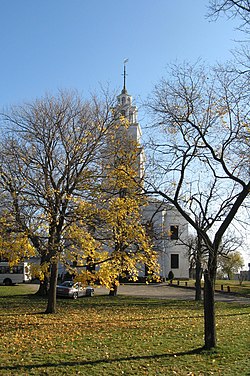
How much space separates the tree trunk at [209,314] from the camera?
10047 millimetres

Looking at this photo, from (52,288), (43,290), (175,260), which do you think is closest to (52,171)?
(52,288)

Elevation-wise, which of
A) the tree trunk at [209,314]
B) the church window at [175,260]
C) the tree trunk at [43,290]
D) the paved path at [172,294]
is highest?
the church window at [175,260]

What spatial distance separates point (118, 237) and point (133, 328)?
11.9 feet

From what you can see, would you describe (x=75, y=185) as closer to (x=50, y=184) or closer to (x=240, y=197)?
(x=50, y=184)

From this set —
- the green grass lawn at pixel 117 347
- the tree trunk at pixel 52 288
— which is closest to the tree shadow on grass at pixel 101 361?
the green grass lawn at pixel 117 347

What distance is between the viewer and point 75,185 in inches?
659

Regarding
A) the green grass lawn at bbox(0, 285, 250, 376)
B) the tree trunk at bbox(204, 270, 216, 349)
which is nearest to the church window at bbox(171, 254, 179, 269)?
the green grass lawn at bbox(0, 285, 250, 376)

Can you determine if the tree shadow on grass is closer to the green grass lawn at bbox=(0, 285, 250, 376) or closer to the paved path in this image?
the green grass lawn at bbox=(0, 285, 250, 376)

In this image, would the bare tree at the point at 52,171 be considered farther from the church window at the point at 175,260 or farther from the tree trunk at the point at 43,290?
the church window at the point at 175,260

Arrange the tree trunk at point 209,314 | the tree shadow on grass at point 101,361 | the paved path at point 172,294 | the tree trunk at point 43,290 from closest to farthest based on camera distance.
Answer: the tree shadow on grass at point 101,361
the tree trunk at point 209,314
the tree trunk at point 43,290
the paved path at point 172,294

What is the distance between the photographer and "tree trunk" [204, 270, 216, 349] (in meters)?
10.0

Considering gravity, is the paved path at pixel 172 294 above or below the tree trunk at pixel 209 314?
below

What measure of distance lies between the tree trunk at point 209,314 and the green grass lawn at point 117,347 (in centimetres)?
31

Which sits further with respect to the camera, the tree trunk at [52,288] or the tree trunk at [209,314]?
the tree trunk at [52,288]
